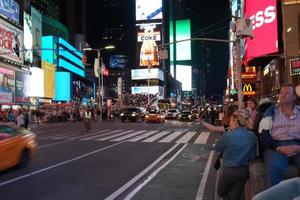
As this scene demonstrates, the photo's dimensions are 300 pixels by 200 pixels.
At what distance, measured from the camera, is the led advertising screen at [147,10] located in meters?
148

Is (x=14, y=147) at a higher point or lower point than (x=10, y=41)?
lower

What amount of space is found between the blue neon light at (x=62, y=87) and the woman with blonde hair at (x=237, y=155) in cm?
10531

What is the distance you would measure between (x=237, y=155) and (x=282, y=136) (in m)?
0.69

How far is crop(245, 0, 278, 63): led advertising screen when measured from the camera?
36.0 metres

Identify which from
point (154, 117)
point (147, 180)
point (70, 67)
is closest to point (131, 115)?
point (154, 117)

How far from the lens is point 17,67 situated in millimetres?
64438

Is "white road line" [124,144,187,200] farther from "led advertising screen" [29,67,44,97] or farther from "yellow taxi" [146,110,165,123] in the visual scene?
"led advertising screen" [29,67,44,97]

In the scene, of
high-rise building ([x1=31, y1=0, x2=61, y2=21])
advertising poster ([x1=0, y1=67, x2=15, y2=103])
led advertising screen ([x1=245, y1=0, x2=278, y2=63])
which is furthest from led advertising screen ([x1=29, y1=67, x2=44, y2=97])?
high-rise building ([x1=31, y1=0, x2=61, y2=21])

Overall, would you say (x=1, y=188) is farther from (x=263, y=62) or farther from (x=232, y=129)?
(x=263, y=62)

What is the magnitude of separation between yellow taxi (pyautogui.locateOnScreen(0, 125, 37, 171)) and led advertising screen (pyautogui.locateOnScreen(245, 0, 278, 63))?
25.5 m

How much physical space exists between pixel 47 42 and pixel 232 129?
103083 millimetres

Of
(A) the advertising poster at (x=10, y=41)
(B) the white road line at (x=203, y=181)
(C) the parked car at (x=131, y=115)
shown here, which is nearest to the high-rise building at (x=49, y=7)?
(A) the advertising poster at (x=10, y=41)

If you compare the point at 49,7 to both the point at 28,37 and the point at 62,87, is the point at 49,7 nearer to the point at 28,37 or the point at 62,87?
the point at 62,87

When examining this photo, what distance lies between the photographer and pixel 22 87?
215 ft
